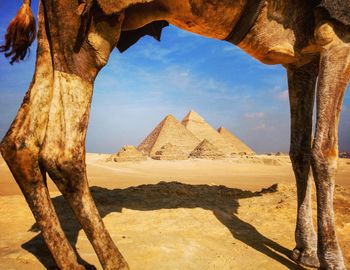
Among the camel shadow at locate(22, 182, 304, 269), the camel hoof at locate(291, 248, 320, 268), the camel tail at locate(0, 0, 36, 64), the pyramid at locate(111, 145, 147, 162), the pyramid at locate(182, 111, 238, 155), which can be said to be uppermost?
the pyramid at locate(182, 111, 238, 155)

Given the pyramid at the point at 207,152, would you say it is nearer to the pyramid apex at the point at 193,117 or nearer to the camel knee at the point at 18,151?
the pyramid apex at the point at 193,117

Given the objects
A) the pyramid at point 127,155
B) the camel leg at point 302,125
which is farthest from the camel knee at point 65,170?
the pyramid at point 127,155

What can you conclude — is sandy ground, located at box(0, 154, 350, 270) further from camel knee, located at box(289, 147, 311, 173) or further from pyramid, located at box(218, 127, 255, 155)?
pyramid, located at box(218, 127, 255, 155)

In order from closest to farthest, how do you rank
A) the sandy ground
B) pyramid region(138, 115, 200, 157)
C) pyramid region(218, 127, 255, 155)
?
the sandy ground
pyramid region(138, 115, 200, 157)
pyramid region(218, 127, 255, 155)

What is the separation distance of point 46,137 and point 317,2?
2609mm

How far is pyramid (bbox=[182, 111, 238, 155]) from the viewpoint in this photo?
59650 mm

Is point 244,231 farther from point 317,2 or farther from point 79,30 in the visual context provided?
point 79,30

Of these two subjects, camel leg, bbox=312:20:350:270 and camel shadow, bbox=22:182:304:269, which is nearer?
camel leg, bbox=312:20:350:270

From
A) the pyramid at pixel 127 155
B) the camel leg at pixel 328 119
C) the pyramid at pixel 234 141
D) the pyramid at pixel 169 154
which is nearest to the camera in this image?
the camel leg at pixel 328 119

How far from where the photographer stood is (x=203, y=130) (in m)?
65.1

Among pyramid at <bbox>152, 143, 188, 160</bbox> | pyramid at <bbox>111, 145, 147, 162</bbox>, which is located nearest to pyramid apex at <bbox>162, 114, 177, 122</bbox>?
pyramid at <bbox>152, 143, 188, 160</bbox>

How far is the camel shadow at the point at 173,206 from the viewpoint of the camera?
2881mm

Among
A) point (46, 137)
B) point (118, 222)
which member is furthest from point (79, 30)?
point (118, 222)

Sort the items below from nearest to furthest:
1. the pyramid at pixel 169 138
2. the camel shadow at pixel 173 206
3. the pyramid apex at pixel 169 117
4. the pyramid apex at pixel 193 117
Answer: the camel shadow at pixel 173 206
the pyramid at pixel 169 138
the pyramid apex at pixel 169 117
the pyramid apex at pixel 193 117
